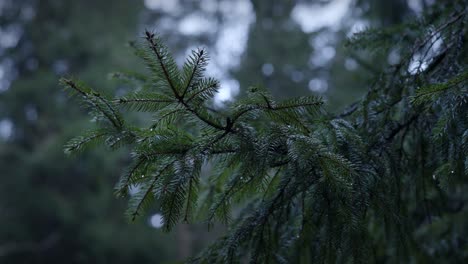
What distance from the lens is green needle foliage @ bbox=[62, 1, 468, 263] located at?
1565 mm

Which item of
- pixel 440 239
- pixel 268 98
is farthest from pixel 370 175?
pixel 440 239

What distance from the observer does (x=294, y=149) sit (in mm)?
1553

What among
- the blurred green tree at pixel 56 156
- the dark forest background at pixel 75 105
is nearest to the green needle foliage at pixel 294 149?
the dark forest background at pixel 75 105

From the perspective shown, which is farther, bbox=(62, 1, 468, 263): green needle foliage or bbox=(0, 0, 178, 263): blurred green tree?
bbox=(0, 0, 178, 263): blurred green tree

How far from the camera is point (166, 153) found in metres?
1.62

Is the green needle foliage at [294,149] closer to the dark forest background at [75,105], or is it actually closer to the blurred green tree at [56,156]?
the dark forest background at [75,105]

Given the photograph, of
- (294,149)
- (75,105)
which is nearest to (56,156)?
(75,105)

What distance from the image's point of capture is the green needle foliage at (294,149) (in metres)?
1.57

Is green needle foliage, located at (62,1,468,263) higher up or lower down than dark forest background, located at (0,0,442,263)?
lower down

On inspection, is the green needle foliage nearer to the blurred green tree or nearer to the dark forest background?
the dark forest background

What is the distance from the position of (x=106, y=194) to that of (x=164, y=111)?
8504mm

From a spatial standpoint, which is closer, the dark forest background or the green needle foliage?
the green needle foliage

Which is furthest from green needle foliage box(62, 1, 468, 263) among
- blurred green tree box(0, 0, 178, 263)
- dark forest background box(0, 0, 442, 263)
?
blurred green tree box(0, 0, 178, 263)

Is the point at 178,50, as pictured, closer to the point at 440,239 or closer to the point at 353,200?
the point at 440,239
